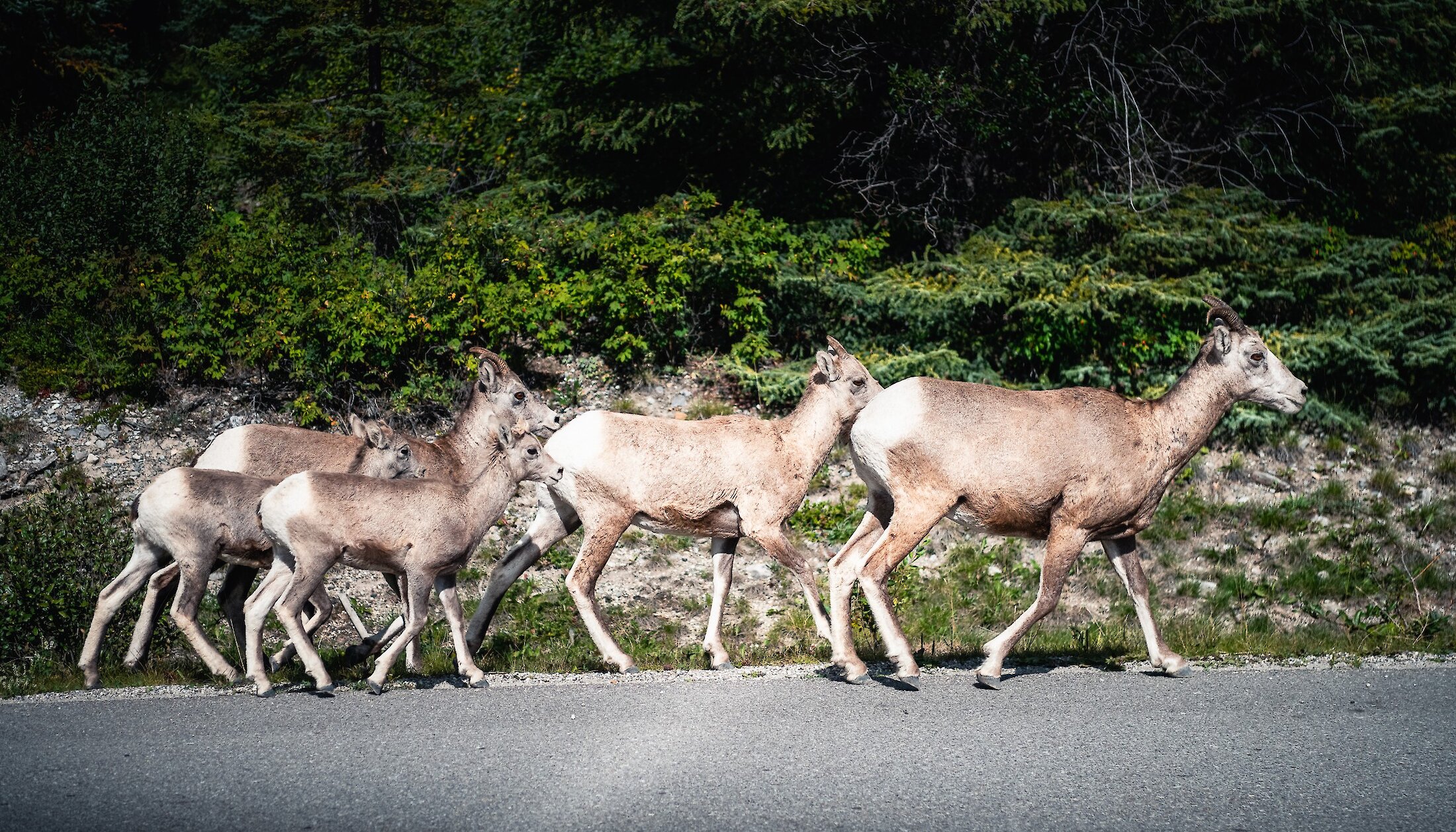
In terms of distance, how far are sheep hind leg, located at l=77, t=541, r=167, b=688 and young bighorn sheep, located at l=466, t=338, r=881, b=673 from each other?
7.96 ft

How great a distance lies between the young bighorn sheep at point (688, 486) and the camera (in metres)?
8.84

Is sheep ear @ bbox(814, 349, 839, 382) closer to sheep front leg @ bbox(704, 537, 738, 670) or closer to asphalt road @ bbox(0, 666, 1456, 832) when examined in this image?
sheep front leg @ bbox(704, 537, 738, 670)

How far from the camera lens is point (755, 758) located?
639 centimetres

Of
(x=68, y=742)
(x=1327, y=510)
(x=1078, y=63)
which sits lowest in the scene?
(x=1327, y=510)

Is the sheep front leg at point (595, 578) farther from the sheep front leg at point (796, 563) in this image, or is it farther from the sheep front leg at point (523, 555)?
the sheep front leg at point (796, 563)

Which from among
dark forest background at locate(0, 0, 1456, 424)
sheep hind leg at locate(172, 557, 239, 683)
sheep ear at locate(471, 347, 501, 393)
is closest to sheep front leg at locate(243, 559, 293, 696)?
sheep hind leg at locate(172, 557, 239, 683)

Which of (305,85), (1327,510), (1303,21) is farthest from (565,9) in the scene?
(1327,510)

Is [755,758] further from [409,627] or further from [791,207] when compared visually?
[791,207]

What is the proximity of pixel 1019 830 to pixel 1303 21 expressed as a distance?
551 inches

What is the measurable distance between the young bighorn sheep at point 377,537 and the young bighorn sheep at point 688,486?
1.35 feet

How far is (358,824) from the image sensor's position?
17.7 feet

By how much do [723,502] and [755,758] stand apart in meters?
2.85

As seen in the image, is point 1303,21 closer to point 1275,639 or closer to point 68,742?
point 1275,639

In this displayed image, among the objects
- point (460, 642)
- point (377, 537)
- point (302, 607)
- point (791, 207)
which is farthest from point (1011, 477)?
point (791, 207)
